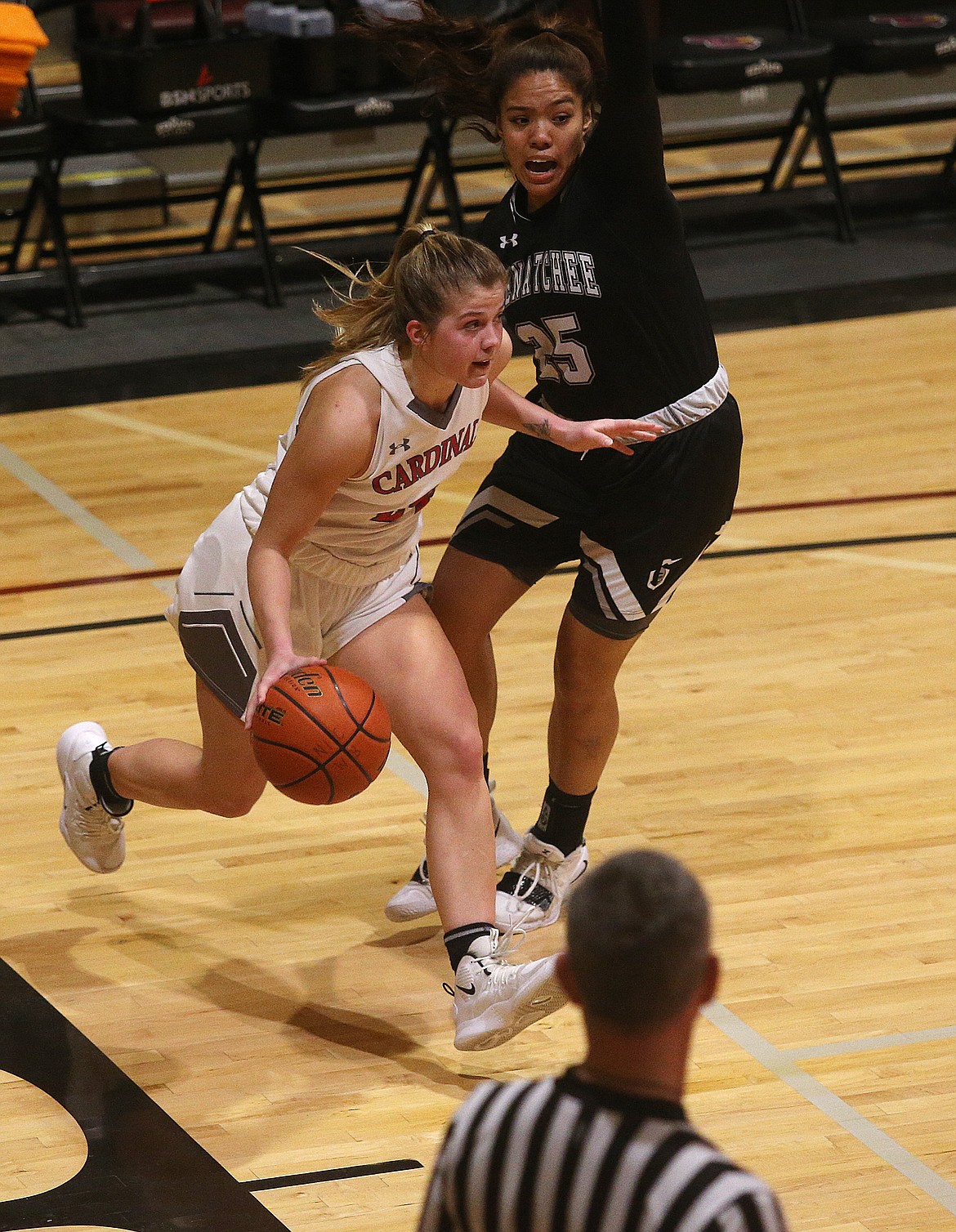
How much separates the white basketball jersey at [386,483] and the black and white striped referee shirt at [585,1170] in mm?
1840

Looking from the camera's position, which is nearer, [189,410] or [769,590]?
[769,590]

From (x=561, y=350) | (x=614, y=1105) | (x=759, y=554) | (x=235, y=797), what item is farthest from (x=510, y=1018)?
(x=759, y=554)

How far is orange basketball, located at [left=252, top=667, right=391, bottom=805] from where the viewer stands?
3092 millimetres

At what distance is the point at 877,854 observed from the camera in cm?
419

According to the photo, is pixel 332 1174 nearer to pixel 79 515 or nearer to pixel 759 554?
pixel 759 554

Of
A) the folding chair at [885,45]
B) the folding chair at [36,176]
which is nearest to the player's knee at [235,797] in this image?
the folding chair at [36,176]

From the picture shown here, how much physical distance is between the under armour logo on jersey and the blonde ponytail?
2.39 ft

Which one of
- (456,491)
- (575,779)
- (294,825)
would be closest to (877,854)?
(575,779)

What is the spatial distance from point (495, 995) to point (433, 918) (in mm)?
888

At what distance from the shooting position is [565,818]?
4.01 m

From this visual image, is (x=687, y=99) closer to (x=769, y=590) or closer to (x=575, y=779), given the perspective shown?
(x=769, y=590)

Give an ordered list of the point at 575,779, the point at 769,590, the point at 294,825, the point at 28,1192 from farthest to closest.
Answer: the point at 769,590
the point at 294,825
the point at 575,779
the point at 28,1192

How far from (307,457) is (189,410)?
4983 millimetres

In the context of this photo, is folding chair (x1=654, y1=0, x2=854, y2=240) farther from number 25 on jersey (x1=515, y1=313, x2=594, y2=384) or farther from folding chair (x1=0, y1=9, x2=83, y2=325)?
number 25 on jersey (x1=515, y1=313, x2=594, y2=384)
